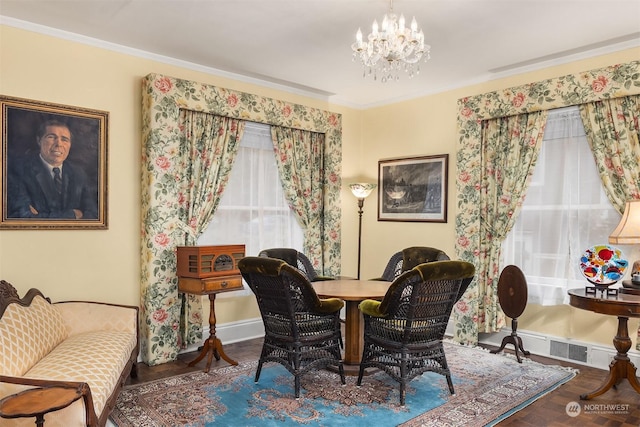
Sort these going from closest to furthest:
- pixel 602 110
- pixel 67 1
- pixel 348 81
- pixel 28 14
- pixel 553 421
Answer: pixel 553 421 → pixel 67 1 → pixel 28 14 → pixel 602 110 → pixel 348 81

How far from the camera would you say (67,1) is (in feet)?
10.4

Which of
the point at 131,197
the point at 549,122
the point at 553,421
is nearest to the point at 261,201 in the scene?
the point at 131,197

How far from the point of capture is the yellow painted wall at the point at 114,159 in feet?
11.6

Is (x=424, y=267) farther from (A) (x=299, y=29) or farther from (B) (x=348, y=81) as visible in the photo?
(B) (x=348, y=81)

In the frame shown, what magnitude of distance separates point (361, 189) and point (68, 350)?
3603 mm

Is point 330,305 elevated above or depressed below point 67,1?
below

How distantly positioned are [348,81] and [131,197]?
259 cm

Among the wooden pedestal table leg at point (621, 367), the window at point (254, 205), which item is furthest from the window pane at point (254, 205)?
the wooden pedestal table leg at point (621, 367)

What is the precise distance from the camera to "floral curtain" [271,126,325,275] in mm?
5207

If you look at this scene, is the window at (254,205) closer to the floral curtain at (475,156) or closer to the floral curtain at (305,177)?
the floral curtain at (305,177)

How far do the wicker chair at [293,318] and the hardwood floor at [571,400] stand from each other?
866 mm

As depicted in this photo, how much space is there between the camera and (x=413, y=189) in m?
5.45

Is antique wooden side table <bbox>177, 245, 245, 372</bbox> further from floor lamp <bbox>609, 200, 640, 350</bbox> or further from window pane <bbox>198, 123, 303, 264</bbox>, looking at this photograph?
floor lamp <bbox>609, 200, 640, 350</bbox>

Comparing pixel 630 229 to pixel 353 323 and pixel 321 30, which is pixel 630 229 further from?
pixel 321 30
